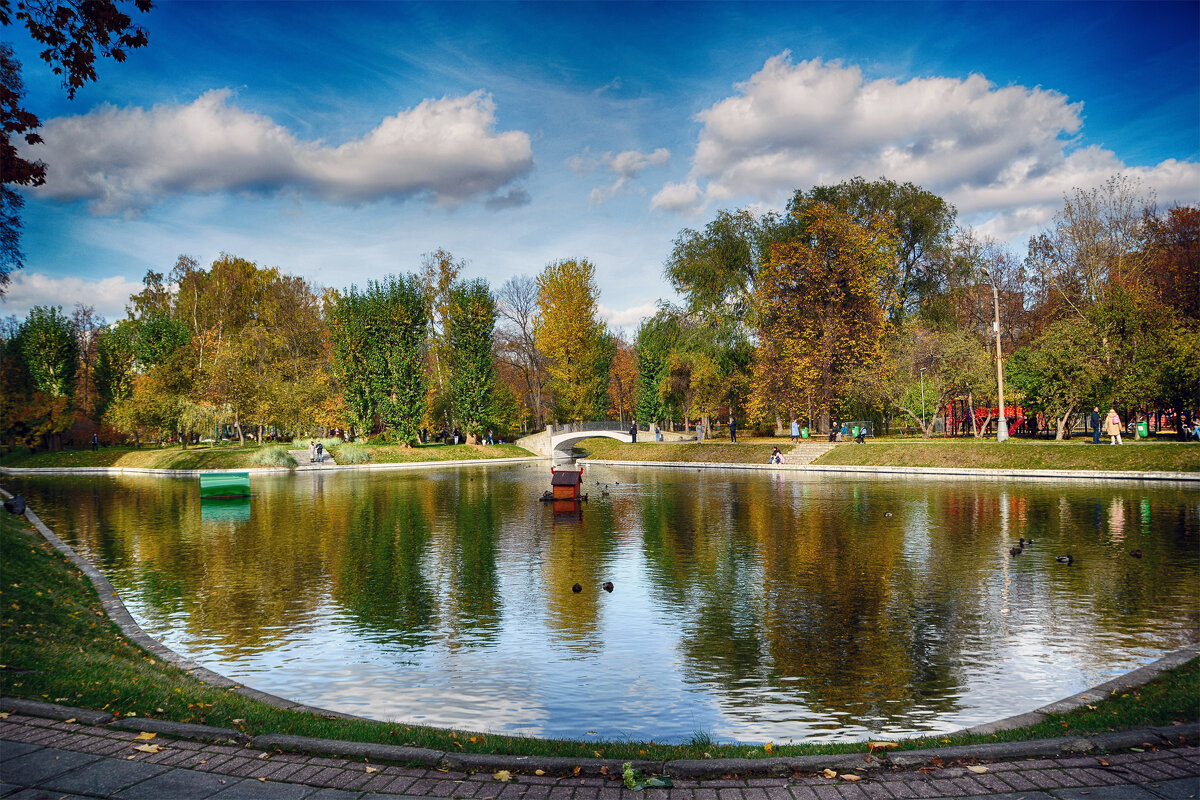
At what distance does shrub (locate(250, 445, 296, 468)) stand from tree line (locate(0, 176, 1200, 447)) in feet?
25.5

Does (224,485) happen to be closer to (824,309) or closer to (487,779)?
(487,779)

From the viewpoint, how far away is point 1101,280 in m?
51.1

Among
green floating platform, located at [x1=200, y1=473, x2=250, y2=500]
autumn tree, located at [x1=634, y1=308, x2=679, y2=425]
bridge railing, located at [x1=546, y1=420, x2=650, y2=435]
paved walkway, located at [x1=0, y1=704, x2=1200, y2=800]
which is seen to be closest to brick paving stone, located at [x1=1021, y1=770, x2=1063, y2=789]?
paved walkway, located at [x1=0, y1=704, x2=1200, y2=800]

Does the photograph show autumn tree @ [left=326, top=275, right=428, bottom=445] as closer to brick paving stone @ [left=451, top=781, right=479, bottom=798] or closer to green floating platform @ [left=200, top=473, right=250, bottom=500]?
green floating platform @ [left=200, top=473, right=250, bottom=500]

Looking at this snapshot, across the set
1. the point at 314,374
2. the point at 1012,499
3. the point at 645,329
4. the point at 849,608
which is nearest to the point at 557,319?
the point at 645,329

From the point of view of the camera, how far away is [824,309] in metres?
53.0

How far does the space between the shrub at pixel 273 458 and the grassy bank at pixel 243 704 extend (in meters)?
49.1

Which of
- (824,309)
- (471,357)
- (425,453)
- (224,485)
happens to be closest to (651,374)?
(471,357)

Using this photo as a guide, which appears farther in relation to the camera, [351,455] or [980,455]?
[351,455]

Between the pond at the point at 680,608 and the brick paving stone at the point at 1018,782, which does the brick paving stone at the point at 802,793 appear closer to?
the brick paving stone at the point at 1018,782

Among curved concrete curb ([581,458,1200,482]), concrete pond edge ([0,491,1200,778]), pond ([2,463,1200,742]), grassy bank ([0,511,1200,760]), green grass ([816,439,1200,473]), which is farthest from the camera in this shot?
green grass ([816,439,1200,473])

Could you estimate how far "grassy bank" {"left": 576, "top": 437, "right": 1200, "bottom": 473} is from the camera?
109 feet

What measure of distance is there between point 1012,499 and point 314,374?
60.2m

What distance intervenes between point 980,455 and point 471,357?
1761 inches
